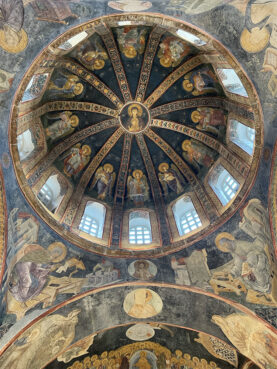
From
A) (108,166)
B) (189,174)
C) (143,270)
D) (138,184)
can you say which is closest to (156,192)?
(138,184)

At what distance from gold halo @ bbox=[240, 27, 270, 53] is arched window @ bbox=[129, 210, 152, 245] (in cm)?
777

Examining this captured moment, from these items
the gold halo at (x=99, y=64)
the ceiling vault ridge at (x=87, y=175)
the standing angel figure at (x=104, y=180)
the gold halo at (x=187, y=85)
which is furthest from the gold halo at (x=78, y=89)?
the gold halo at (x=187, y=85)

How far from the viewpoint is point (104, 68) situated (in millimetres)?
17344

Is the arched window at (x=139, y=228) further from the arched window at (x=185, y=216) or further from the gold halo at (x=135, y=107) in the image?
the gold halo at (x=135, y=107)

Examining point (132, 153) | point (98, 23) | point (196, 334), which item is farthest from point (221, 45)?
point (196, 334)

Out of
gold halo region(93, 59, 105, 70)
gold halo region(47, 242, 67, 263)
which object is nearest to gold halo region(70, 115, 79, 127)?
gold halo region(93, 59, 105, 70)

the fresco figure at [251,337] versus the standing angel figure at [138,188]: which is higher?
the standing angel figure at [138,188]

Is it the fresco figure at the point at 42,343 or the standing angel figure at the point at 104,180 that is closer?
the fresco figure at the point at 42,343

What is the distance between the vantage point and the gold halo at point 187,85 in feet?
56.6

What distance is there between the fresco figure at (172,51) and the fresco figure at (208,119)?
7.59 feet

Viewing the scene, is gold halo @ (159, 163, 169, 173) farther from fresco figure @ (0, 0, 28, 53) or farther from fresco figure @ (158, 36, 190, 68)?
fresco figure @ (0, 0, 28, 53)

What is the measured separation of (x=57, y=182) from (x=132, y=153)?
4210 mm

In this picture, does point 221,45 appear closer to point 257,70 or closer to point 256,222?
point 257,70

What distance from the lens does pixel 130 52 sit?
55.2 ft
